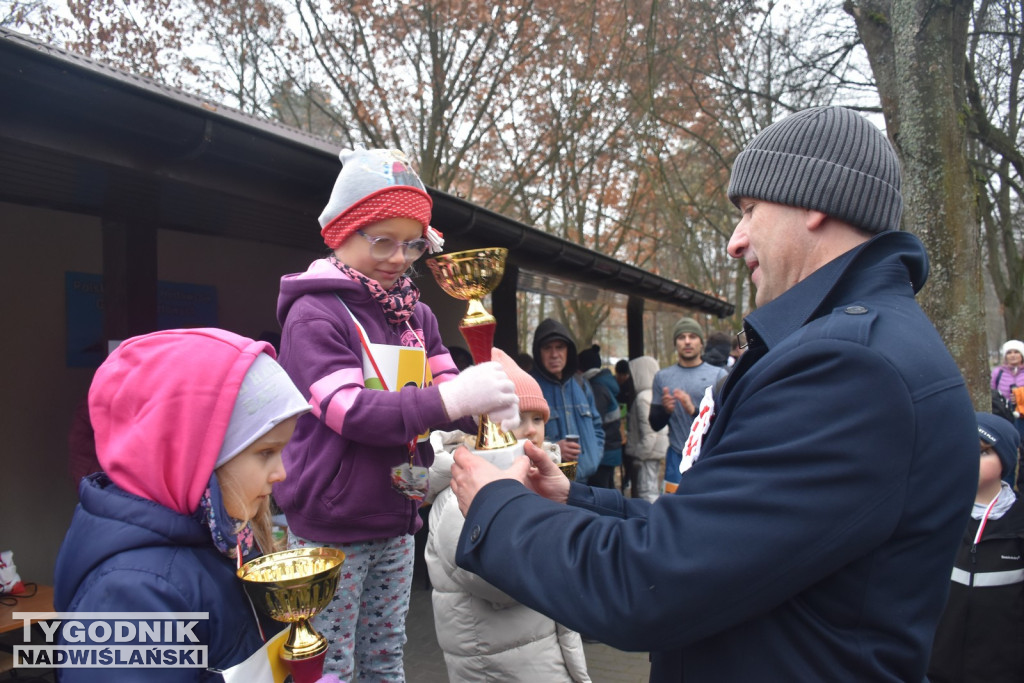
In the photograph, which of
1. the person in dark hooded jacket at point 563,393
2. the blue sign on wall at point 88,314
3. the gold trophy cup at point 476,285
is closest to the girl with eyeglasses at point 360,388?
the gold trophy cup at point 476,285

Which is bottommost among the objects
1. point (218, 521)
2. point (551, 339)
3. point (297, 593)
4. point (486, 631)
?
point (486, 631)

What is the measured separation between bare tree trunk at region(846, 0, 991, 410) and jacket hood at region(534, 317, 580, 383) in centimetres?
265

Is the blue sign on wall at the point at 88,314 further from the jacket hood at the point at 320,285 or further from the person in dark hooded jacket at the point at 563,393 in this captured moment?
the jacket hood at the point at 320,285

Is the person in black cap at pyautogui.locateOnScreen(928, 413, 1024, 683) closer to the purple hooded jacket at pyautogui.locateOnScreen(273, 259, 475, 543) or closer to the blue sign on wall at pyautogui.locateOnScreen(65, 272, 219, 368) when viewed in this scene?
the purple hooded jacket at pyautogui.locateOnScreen(273, 259, 475, 543)

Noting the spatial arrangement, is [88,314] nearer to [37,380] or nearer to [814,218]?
[37,380]

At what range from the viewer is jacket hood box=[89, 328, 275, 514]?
4.75 ft

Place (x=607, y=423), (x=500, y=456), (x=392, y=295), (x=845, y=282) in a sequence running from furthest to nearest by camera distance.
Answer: (x=607, y=423) → (x=392, y=295) → (x=500, y=456) → (x=845, y=282)

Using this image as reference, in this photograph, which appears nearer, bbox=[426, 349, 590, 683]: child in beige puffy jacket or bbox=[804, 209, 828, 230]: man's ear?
bbox=[804, 209, 828, 230]: man's ear

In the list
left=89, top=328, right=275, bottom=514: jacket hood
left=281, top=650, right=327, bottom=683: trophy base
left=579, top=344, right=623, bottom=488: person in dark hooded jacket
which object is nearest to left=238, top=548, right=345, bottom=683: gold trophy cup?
left=281, top=650, right=327, bottom=683: trophy base

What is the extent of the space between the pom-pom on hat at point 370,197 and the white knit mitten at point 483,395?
0.60m

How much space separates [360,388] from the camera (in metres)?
1.86

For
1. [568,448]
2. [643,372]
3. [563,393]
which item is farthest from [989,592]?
[643,372]

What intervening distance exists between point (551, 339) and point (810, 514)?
4.89 meters

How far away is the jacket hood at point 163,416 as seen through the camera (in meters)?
1.45
